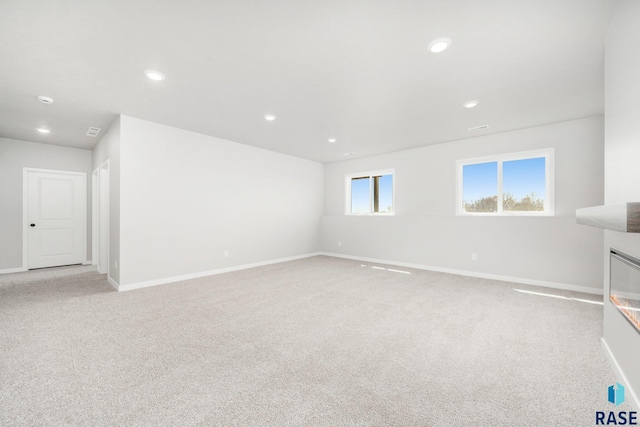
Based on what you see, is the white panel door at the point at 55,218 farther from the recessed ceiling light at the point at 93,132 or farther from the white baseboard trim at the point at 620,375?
the white baseboard trim at the point at 620,375

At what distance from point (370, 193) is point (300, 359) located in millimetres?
5166

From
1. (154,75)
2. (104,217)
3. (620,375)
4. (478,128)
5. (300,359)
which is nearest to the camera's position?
(620,375)

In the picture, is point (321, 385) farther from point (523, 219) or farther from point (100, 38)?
point (523, 219)

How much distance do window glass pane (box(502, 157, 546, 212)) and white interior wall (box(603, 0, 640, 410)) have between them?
255cm

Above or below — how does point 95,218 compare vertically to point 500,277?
above

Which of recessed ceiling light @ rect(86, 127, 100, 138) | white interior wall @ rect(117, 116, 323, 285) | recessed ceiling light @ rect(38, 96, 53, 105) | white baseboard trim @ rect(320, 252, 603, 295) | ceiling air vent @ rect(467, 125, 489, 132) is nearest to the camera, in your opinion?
recessed ceiling light @ rect(38, 96, 53, 105)

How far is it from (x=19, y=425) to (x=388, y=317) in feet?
9.30

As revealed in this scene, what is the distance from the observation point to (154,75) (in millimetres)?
2715

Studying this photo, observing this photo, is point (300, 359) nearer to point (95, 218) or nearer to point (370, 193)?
point (370, 193)

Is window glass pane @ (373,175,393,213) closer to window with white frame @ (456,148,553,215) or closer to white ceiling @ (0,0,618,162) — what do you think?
window with white frame @ (456,148,553,215)

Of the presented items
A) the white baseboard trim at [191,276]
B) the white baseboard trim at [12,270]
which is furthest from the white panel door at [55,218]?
the white baseboard trim at [191,276]

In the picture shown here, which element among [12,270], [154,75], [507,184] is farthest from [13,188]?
[507,184]

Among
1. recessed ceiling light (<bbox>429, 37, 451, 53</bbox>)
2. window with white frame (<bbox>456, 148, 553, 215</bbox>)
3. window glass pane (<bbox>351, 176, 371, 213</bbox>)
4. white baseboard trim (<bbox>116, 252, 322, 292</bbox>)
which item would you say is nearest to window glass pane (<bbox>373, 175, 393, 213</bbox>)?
window glass pane (<bbox>351, 176, 371, 213</bbox>)

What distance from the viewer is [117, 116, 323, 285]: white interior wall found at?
3.95 metres
